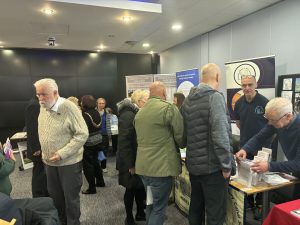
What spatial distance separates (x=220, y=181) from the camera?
5.69 ft

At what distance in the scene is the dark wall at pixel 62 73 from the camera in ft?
20.1

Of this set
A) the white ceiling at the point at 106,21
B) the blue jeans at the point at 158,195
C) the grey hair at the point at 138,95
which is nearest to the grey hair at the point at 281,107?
the blue jeans at the point at 158,195

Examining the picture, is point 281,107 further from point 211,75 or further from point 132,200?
point 132,200

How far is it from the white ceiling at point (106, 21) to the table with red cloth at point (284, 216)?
266 cm

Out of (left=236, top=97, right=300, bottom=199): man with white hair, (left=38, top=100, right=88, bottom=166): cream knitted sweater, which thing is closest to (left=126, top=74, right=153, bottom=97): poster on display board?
(left=38, top=100, right=88, bottom=166): cream knitted sweater

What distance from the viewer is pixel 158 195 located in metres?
1.97

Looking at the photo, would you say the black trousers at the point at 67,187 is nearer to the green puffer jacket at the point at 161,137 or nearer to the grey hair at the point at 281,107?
the green puffer jacket at the point at 161,137

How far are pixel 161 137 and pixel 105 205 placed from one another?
65.0 inches

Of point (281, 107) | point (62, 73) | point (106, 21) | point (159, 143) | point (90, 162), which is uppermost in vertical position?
point (106, 21)

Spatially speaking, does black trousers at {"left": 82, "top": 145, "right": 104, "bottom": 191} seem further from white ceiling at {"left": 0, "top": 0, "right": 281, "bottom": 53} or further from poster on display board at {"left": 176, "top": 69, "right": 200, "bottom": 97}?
poster on display board at {"left": 176, "top": 69, "right": 200, "bottom": 97}

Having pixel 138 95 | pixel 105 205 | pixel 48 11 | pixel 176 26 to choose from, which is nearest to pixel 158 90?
pixel 138 95

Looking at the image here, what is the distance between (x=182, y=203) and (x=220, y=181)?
43.8 inches

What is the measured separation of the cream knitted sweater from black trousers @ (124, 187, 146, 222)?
2.26 ft

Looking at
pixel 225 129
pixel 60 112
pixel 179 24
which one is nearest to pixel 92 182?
pixel 60 112
